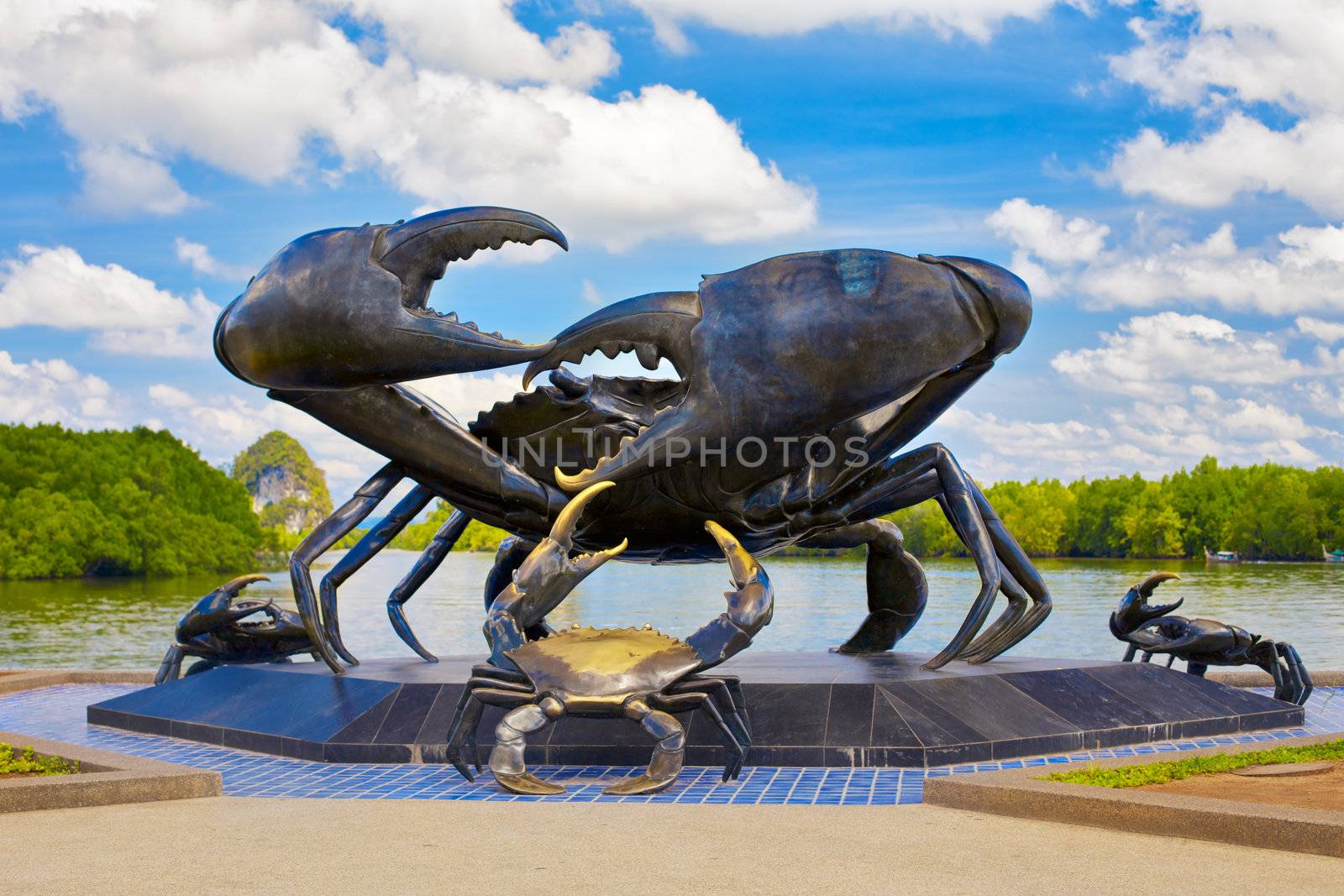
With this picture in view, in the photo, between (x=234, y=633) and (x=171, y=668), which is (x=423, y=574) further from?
(x=171, y=668)

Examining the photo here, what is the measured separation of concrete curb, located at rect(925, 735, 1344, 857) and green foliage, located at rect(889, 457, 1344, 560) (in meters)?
49.6

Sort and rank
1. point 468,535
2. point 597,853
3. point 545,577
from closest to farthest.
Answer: point 597,853 < point 545,577 < point 468,535

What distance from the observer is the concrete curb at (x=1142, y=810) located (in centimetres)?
545

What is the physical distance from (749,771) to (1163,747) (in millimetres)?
2689

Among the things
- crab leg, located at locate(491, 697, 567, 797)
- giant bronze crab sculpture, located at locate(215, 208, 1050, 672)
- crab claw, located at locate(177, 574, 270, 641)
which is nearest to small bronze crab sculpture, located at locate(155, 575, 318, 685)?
crab claw, located at locate(177, 574, 270, 641)

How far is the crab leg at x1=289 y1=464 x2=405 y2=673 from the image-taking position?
9.16 m

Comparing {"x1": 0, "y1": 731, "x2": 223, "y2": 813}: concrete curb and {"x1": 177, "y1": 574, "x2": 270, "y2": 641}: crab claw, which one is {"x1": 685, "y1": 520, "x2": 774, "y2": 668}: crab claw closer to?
{"x1": 0, "y1": 731, "x2": 223, "y2": 813}: concrete curb

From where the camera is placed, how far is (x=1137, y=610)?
1030 cm

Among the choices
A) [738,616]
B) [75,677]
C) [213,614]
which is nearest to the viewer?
[738,616]

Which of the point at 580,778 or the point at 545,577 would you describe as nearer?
the point at 580,778

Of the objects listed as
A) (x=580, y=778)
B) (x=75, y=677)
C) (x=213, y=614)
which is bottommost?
(x=75, y=677)

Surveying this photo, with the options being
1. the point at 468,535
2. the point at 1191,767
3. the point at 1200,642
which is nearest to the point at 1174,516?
the point at 468,535

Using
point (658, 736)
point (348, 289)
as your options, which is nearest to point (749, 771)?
point (658, 736)

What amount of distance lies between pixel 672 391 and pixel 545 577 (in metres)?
1.80
